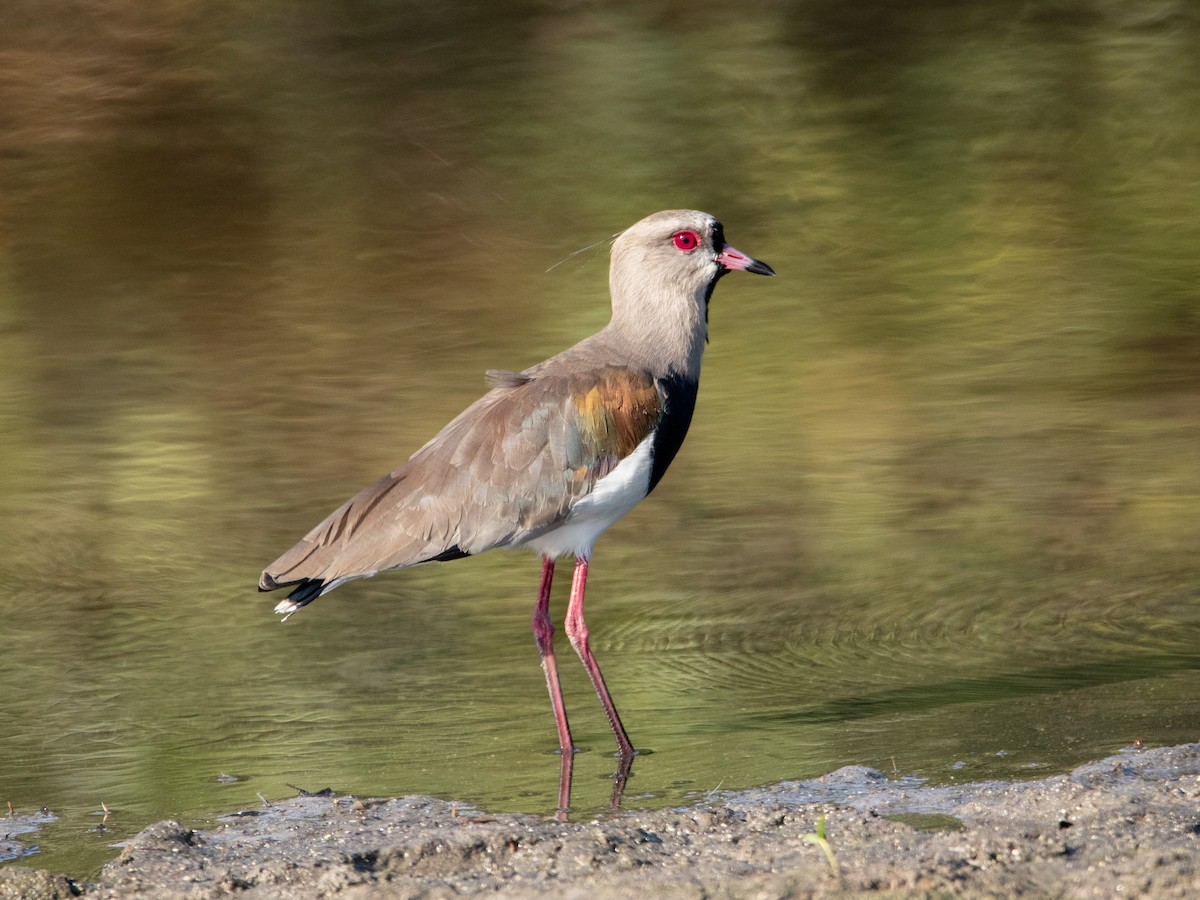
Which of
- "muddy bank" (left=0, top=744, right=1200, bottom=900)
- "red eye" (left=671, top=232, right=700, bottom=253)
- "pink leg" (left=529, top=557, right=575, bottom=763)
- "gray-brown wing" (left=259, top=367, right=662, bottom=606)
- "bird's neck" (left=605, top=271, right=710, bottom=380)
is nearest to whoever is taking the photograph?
"muddy bank" (left=0, top=744, right=1200, bottom=900)

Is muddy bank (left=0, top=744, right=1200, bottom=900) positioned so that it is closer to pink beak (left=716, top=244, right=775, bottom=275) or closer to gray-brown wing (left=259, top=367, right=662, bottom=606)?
gray-brown wing (left=259, top=367, right=662, bottom=606)

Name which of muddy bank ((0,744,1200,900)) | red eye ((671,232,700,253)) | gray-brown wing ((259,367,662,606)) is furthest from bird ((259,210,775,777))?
muddy bank ((0,744,1200,900))

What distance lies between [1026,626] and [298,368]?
573cm

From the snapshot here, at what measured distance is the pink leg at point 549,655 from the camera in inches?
214

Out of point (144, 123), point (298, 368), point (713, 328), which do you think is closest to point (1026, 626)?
point (713, 328)

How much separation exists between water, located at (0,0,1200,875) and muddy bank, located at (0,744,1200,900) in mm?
345

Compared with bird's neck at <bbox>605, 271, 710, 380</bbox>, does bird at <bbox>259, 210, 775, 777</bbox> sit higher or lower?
lower

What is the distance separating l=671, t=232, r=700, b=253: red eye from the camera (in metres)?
6.28

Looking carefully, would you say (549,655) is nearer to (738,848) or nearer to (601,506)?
(601,506)

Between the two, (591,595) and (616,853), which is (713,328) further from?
(616,853)

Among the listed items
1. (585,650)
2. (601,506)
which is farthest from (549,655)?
(601,506)

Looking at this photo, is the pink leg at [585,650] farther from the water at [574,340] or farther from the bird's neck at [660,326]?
the bird's neck at [660,326]

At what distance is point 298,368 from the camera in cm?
1098

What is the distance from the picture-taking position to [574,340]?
35.4 feet
